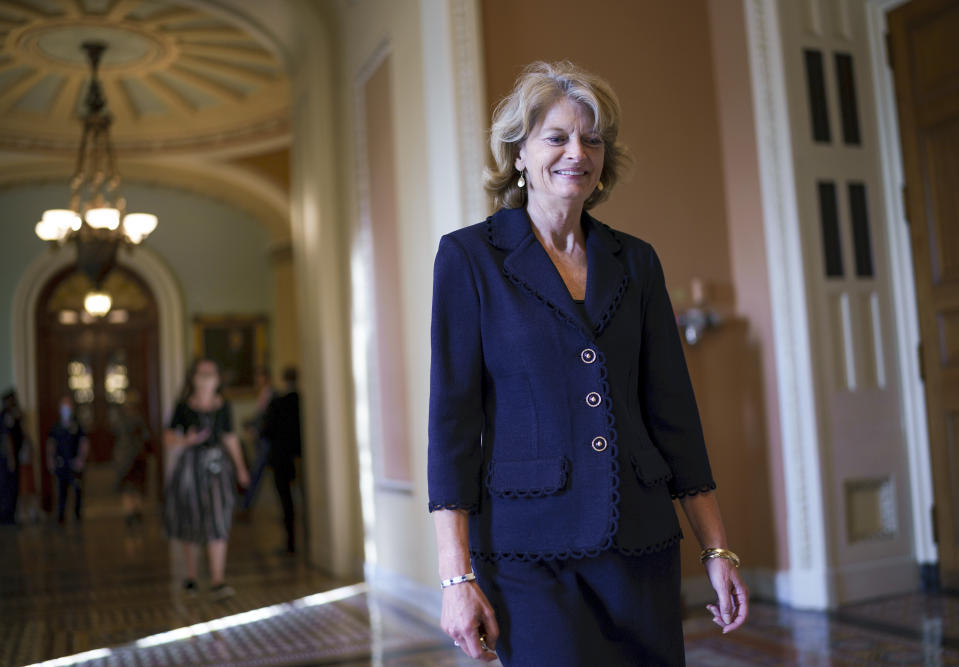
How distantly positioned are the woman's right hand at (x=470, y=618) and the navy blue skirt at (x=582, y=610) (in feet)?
0.12

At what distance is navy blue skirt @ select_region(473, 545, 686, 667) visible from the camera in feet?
4.89

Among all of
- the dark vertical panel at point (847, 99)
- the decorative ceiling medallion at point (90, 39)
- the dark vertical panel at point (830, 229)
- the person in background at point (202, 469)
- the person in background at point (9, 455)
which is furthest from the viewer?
the person in background at point (9, 455)

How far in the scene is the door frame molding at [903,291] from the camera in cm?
504

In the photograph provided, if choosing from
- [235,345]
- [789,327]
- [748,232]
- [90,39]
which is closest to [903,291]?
[789,327]

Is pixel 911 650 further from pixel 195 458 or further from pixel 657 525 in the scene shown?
pixel 195 458

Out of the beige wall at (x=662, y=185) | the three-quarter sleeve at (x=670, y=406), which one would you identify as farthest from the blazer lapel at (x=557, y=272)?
the beige wall at (x=662, y=185)

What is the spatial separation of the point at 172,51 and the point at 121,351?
591 cm

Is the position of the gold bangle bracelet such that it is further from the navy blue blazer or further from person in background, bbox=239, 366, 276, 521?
person in background, bbox=239, 366, 276, 521

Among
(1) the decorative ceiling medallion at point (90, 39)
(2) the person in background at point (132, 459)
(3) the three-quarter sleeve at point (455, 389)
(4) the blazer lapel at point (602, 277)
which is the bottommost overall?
(2) the person in background at point (132, 459)

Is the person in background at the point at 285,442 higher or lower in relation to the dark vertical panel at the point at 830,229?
lower

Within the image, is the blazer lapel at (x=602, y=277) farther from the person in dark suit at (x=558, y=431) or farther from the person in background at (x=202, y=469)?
the person in background at (x=202, y=469)

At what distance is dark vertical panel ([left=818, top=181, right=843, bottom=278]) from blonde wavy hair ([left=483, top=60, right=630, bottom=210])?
11.6 feet

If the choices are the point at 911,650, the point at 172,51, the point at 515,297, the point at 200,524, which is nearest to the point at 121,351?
the point at 172,51

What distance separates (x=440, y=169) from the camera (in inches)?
191
